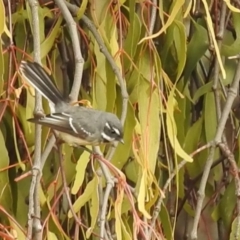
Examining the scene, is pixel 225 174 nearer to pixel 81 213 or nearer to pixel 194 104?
pixel 194 104

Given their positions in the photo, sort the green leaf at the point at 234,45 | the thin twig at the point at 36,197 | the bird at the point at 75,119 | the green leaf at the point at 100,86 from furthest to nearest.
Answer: the green leaf at the point at 234,45 < the green leaf at the point at 100,86 < the bird at the point at 75,119 < the thin twig at the point at 36,197

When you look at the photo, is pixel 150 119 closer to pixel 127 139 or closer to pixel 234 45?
pixel 127 139

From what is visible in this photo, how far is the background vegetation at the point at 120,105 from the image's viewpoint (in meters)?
0.87

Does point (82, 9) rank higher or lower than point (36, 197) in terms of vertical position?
higher

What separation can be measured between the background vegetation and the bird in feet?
0.07

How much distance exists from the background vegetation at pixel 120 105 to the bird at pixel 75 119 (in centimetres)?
2

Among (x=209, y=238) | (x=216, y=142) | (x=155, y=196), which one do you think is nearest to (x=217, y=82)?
(x=216, y=142)

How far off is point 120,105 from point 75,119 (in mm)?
103

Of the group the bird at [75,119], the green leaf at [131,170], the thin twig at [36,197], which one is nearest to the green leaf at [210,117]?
the green leaf at [131,170]

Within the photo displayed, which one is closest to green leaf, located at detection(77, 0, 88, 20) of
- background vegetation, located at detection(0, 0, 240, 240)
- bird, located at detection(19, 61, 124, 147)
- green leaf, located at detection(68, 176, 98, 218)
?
background vegetation, located at detection(0, 0, 240, 240)

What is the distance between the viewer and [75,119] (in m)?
0.88

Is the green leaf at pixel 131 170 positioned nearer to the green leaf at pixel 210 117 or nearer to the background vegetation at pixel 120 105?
the background vegetation at pixel 120 105

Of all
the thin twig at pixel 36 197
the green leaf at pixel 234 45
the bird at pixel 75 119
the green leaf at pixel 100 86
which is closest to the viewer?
the thin twig at pixel 36 197

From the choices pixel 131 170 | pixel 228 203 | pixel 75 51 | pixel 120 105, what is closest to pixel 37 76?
pixel 75 51
